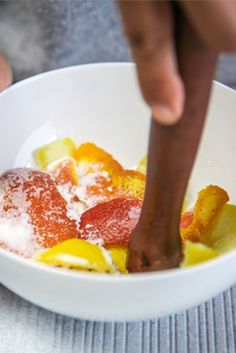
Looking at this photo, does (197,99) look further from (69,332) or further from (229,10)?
(69,332)

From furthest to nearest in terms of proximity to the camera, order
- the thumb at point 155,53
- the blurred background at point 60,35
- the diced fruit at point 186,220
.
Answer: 1. the blurred background at point 60,35
2. the diced fruit at point 186,220
3. the thumb at point 155,53

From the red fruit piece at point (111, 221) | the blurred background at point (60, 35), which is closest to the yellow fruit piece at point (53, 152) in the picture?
the red fruit piece at point (111, 221)

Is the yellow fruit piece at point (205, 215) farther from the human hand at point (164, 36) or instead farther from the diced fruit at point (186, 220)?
the human hand at point (164, 36)

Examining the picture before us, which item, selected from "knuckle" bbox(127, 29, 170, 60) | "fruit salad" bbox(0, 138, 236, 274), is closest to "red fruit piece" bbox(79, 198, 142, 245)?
"fruit salad" bbox(0, 138, 236, 274)

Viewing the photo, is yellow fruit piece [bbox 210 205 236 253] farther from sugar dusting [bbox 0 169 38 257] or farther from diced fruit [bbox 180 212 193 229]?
sugar dusting [bbox 0 169 38 257]

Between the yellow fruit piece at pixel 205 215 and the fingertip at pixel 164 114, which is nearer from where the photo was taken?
the fingertip at pixel 164 114

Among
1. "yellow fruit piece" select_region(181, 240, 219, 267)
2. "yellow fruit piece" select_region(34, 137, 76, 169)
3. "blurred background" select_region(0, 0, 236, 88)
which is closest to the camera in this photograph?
"yellow fruit piece" select_region(181, 240, 219, 267)

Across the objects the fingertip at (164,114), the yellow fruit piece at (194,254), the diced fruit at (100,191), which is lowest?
the diced fruit at (100,191)

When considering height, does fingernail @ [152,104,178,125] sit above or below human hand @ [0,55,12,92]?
above
